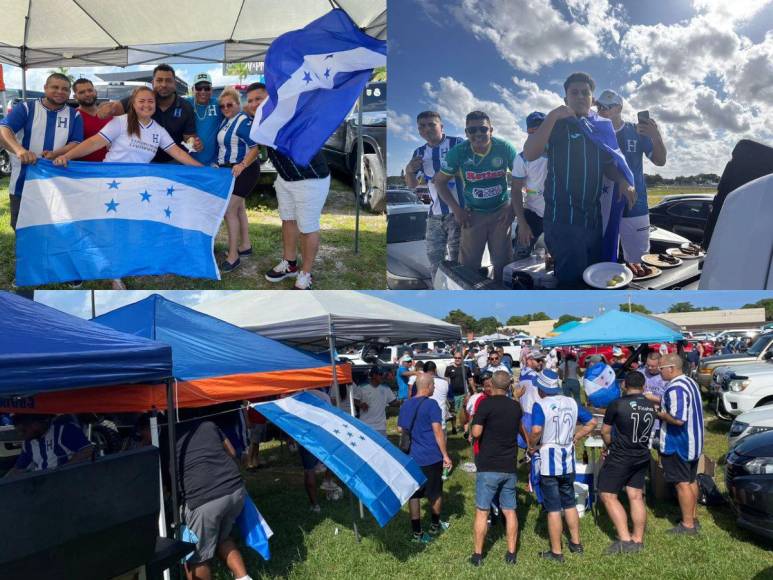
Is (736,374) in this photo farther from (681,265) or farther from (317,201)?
(317,201)

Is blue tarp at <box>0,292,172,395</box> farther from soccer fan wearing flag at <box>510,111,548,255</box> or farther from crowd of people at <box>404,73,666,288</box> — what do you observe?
soccer fan wearing flag at <box>510,111,548,255</box>

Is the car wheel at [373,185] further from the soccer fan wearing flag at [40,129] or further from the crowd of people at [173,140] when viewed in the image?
the soccer fan wearing flag at [40,129]

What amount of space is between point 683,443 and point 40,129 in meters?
7.23

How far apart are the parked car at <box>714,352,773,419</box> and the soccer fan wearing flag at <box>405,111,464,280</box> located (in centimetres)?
505

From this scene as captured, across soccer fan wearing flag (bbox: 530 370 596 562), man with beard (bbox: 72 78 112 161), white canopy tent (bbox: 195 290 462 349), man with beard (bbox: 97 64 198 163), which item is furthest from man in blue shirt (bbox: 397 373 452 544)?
man with beard (bbox: 72 78 112 161)

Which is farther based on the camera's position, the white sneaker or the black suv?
the white sneaker

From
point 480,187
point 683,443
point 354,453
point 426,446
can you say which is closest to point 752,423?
point 683,443

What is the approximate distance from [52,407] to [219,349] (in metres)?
1.32

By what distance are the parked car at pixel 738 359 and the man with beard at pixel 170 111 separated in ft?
31.6

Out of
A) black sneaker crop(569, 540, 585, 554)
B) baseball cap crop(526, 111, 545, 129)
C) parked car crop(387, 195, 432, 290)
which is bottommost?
Answer: black sneaker crop(569, 540, 585, 554)

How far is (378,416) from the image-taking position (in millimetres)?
7711

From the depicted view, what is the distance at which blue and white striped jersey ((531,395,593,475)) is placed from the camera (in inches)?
202

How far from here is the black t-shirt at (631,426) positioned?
5.22 metres

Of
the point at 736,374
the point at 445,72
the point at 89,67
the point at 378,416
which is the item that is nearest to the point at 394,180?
the point at 445,72
